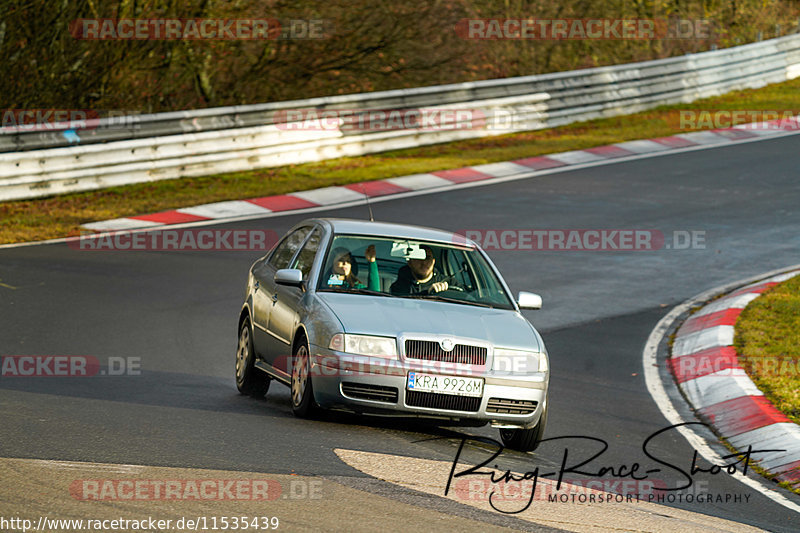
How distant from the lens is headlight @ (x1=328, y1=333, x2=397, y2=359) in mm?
8023

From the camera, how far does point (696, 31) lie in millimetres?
37000

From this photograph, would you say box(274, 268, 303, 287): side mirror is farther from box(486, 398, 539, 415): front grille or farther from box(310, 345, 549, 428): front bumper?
box(486, 398, 539, 415): front grille

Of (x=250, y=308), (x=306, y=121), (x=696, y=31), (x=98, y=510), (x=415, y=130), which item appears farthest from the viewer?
(x=696, y=31)

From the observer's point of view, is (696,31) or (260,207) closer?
(260,207)

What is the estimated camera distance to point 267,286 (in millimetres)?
10023

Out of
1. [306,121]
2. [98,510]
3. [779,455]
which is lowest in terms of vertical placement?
[779,455]

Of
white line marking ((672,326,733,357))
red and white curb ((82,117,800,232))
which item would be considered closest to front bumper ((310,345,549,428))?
white line marking ((672,326,733,357))

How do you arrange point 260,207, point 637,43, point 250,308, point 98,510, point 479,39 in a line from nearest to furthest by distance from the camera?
1. point 98,510
2. point 250,308
3. point 260,207
4. point 479,39
5. point 637,43

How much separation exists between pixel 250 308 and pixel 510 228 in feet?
25.9

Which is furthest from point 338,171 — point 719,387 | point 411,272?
point 411,272

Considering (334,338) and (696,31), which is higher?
(696,31)

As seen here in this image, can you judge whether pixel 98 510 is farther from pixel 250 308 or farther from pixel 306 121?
pixel 306 121

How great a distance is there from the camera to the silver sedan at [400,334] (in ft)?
26.3

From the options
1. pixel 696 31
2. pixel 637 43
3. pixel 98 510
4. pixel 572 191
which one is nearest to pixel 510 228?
pixel 572 191
